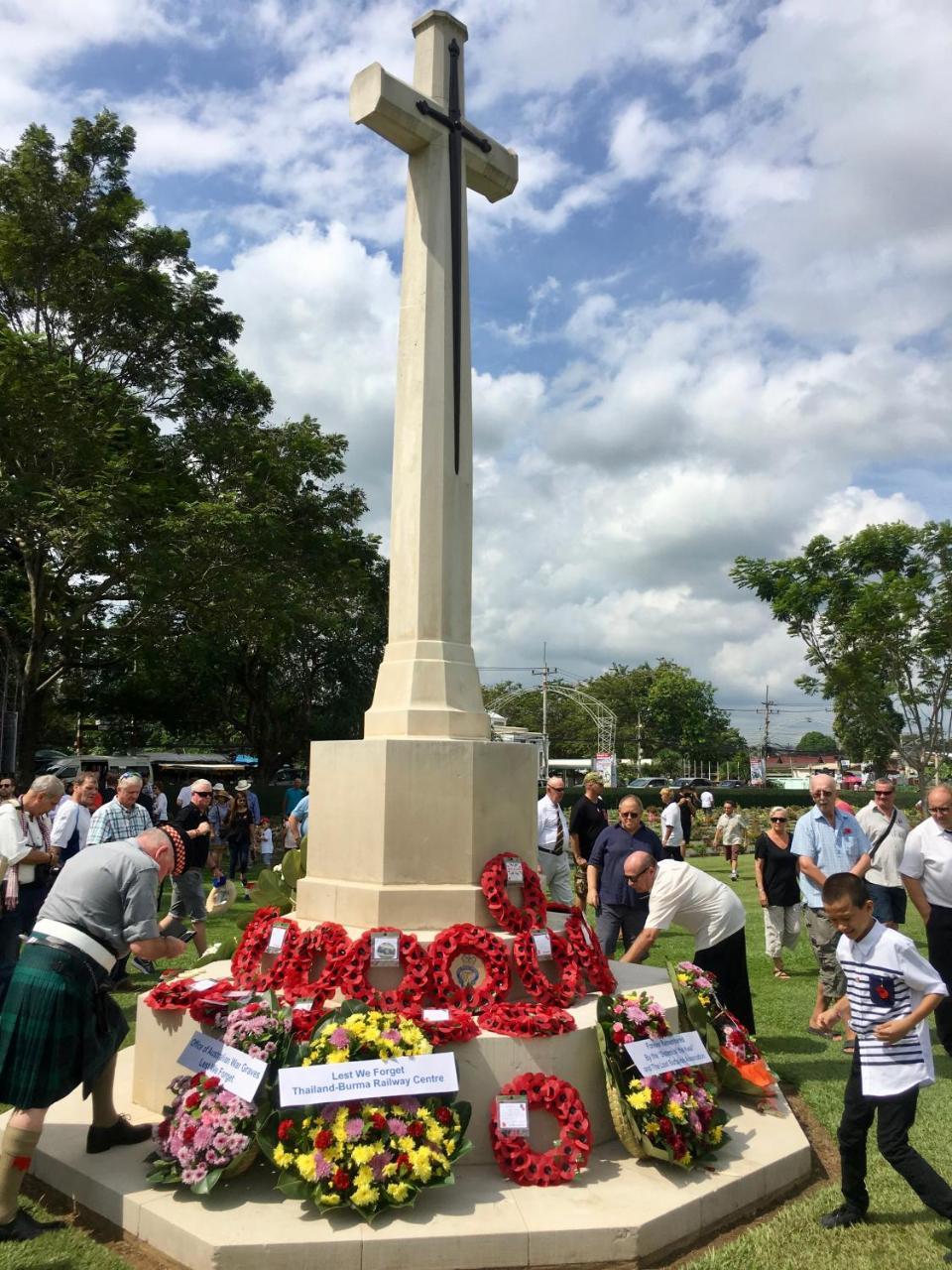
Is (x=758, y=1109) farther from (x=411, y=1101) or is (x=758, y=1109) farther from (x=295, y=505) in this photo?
(x=295, y=505)

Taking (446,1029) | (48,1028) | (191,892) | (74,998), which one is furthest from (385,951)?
(191,892)

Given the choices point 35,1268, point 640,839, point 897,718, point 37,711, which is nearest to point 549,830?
point 640,839

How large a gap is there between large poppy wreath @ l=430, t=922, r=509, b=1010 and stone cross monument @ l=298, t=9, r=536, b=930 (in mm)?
227

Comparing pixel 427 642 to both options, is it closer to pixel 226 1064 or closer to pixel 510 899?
pixel 510 899

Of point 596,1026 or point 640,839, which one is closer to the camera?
point 596,1026

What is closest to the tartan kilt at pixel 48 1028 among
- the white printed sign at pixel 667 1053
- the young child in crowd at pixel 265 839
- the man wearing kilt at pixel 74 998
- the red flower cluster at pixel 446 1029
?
the man wearing kilt at pixel 74 998

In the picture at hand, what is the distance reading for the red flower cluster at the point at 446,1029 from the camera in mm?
4480

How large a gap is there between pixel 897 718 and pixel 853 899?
60.1 ft

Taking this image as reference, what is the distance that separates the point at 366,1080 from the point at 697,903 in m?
2.84

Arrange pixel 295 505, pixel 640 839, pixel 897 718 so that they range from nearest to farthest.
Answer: pixel 640 839, pixel 897 718, pixel 295 505

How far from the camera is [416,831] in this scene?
211 inches

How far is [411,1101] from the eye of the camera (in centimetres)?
414

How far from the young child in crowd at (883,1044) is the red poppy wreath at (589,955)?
5.19 ft

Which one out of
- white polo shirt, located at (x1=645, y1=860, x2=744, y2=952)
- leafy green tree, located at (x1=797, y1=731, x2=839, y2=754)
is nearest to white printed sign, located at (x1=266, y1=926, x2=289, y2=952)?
white polo shirt, located at (x1=645, y1=860, x2=744, y2=952)
